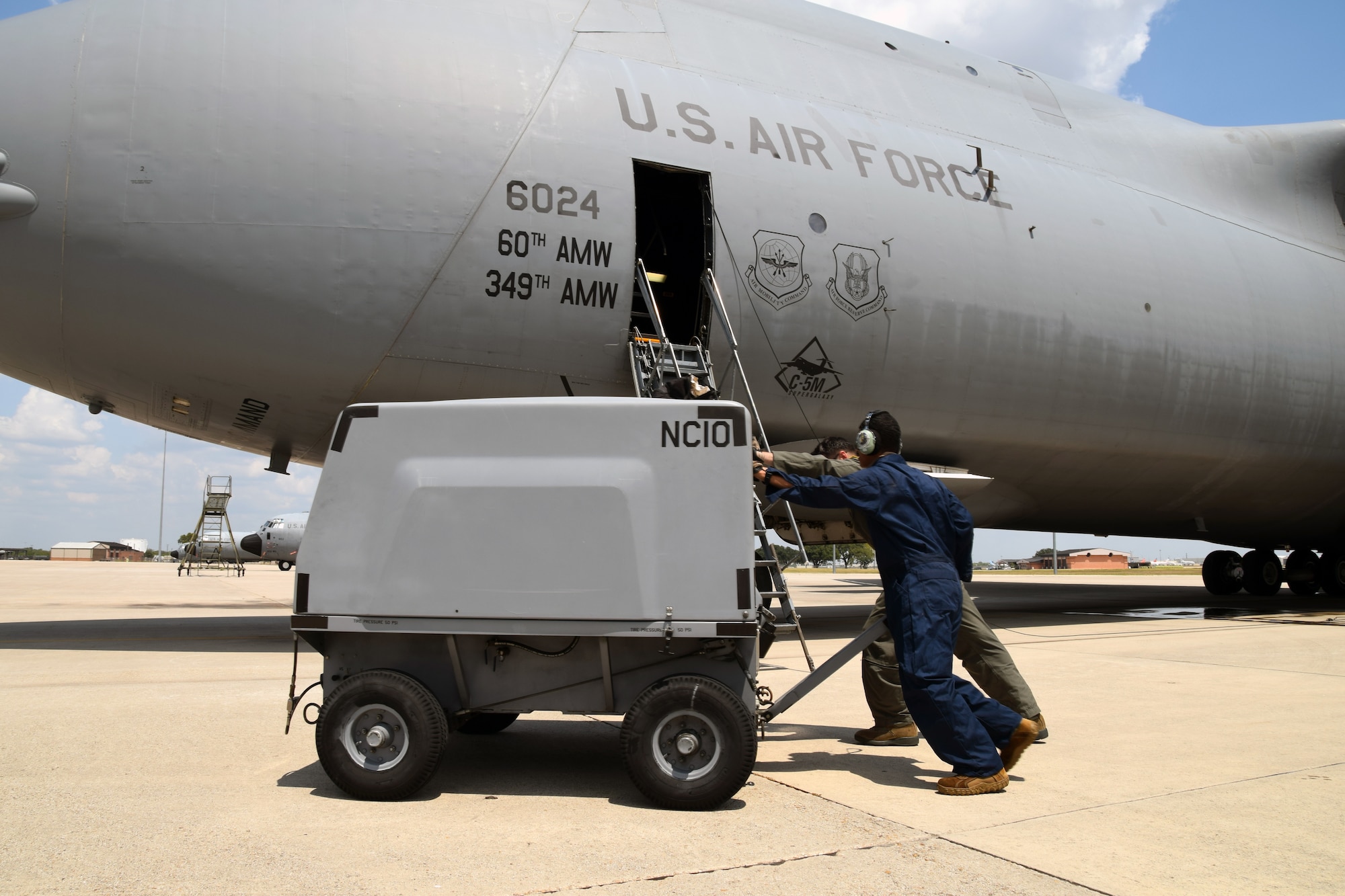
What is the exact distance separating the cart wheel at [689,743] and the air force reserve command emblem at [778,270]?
663 centimetres

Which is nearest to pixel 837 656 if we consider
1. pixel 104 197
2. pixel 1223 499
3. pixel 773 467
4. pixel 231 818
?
pixel 773 467

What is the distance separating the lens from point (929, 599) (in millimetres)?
4914

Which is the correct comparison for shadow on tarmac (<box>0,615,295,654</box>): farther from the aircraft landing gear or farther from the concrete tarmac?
the aircraft landing gear

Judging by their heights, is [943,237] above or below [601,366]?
above

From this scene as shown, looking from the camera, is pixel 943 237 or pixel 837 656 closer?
pixel 837 656

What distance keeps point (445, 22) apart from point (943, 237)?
6131 mm

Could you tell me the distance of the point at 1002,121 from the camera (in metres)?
13.3

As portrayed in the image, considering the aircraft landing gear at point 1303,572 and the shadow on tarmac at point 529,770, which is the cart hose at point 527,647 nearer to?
the shadow on tarmac at point 529,770

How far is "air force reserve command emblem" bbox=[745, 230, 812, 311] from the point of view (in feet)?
33.8

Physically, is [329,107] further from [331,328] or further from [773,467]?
[773,467]

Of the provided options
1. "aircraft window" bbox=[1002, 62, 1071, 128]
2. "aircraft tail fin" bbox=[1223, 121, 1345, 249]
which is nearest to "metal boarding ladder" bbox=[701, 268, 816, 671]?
"aircraft window" bbox=[1002, 62, 1071, 128]

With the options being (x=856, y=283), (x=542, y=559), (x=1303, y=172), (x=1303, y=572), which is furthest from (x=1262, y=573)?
(x=542, y=559)

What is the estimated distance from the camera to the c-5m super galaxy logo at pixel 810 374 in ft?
34.9

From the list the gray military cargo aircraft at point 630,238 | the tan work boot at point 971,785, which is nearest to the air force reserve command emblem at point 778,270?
the gray military cargo aircraft at point 630,238
